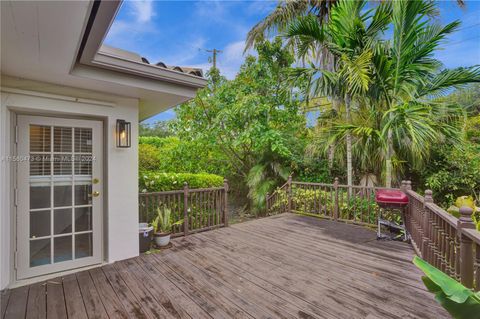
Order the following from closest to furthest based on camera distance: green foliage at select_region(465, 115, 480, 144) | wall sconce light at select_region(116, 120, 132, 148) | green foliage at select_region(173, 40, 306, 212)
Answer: wall sconce light at select_region(116, 120, 132, 148)
green foliage at select_region(465, 115, 480, 144)
green foliage at select_region(173, 40, 306, 212)

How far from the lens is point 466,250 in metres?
2.10

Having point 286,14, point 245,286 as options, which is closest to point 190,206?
point 245,286

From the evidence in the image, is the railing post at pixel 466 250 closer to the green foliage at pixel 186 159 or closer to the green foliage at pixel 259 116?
the green foliage at pixel 259 116

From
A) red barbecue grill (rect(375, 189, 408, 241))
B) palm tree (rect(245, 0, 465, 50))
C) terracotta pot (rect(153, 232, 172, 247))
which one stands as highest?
palm tree (rect(245, 0, 465, 50))

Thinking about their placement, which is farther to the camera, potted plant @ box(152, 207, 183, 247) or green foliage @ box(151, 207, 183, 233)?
green foliage @ box(151, 207, 183, 233)

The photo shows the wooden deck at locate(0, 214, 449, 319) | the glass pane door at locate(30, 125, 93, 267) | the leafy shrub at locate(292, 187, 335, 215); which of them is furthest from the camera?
the leafy shrub at locate(292, 187, 335, 215)

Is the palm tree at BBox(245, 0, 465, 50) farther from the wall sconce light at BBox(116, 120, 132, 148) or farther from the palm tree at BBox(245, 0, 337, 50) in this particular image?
the wall sconce light at BBox(116, 120, 132, 148)

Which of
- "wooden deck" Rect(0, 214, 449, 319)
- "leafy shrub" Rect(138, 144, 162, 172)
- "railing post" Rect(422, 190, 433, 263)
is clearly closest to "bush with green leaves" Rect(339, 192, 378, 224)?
"wooden deck" Rect(0, 214, 449, 319)

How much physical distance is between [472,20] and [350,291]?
32.2 feet

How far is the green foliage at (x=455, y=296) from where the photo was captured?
104cm

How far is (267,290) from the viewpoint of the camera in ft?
8.37

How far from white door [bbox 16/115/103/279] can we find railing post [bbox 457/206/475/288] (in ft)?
13.2

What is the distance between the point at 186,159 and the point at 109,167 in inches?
173

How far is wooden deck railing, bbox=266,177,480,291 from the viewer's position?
82.1 inches
